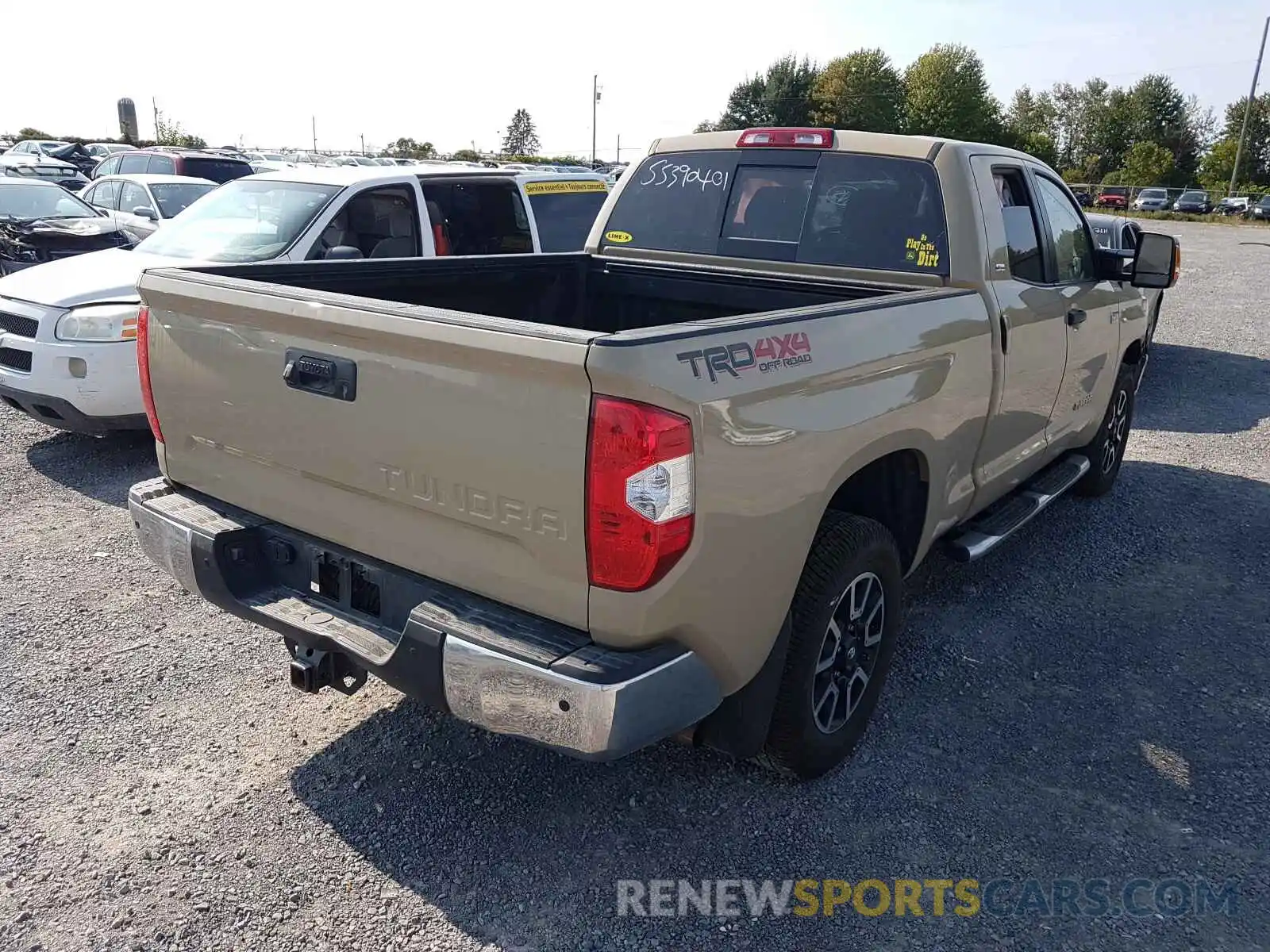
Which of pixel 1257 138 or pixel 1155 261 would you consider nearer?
pixel 1155 261

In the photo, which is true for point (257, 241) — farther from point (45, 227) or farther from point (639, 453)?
point (639, 453)

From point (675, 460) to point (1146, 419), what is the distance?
7.68 m

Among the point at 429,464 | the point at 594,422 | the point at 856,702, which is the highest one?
the point at 594,422

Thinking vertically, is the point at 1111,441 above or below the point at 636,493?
below

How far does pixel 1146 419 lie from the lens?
8617mm

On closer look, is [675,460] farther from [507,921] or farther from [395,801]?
[395,801]

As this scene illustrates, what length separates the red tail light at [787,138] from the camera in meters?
4.32

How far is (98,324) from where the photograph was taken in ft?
20.4

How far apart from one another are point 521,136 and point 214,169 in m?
118

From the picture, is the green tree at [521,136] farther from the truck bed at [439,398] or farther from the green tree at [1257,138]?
the truck bed at [439,398]

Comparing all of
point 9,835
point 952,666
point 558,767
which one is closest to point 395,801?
point 558,767

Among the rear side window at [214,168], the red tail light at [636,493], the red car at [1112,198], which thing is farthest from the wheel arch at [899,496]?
the red car at [1112,198]

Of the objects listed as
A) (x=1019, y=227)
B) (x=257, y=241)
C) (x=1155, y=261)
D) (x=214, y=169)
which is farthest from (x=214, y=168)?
(x=1155, y=261)

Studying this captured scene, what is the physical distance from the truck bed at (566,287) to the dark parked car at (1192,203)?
179 feet
